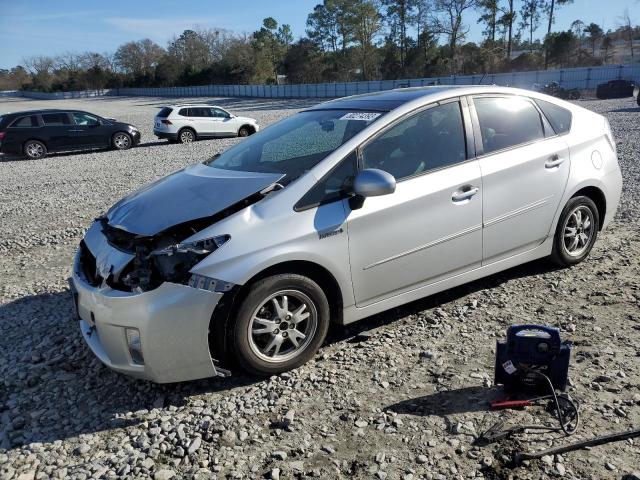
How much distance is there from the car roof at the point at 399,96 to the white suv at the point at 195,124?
1671 centimetres

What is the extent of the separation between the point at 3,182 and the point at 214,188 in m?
11.3

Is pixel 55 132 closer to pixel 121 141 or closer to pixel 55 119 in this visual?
pixel 55 119

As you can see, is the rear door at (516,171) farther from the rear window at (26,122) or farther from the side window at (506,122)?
the rear window at (26,122)

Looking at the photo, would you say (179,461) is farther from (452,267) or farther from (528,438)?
(452,267)

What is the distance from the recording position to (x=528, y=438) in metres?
2.78

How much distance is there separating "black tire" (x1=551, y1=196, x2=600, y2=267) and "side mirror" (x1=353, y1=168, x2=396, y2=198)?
2.07 metres

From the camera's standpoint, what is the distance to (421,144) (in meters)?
4.01

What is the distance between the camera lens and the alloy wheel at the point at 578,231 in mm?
4875

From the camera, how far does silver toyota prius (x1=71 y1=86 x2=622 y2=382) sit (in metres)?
3.16

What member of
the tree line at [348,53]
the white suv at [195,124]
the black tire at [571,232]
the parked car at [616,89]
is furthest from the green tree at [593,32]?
the black tire at [571,232]

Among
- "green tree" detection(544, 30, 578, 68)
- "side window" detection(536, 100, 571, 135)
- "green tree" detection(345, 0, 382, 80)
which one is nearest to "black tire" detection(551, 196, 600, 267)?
"side window" detection(536, 100, 571, 135)

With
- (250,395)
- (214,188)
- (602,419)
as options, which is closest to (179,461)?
(250,395)

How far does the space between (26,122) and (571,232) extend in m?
17.4

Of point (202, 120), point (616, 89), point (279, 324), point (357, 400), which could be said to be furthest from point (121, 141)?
point (616, 89)
